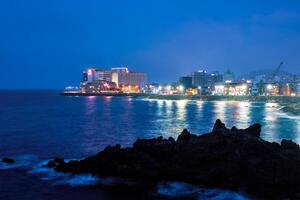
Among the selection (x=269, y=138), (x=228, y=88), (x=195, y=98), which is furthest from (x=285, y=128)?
(x=228, y=88)

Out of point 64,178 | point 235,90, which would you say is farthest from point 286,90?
point 64,178

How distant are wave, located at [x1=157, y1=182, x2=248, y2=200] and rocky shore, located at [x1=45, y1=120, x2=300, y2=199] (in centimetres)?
54

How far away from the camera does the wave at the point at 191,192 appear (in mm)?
21625

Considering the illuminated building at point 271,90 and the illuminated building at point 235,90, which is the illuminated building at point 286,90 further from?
the illuminated building at point 235,90

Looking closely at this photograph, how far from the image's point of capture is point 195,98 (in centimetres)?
17188

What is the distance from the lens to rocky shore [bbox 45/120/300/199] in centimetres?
2226

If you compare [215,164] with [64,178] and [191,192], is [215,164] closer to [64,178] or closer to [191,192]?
[191,192]

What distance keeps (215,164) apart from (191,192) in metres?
2.29

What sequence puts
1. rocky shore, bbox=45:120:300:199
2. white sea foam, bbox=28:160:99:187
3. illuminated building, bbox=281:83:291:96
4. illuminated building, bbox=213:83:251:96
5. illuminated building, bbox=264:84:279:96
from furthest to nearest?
illuminated building, bbox=213:83:251:96
illuminated building, bbox=264:84:279:96
illuminated building, bbox=281:83:291:96
white sea foam, bbox=28:160:99:187
rocky shore, bbox=45:120:300:199

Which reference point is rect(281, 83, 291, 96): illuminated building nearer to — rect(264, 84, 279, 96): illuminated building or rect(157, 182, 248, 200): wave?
rect(264, 84, 279, 96): illuminated building

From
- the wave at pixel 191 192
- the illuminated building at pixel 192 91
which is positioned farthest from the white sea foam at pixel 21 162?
the illuminated building at pixel 192 91

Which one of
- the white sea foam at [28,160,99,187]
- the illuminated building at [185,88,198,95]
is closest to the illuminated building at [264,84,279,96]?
the illuminated building at [185,88,198,95]

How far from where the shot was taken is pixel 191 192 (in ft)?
73.8

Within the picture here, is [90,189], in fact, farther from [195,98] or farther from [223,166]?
[195,98]
